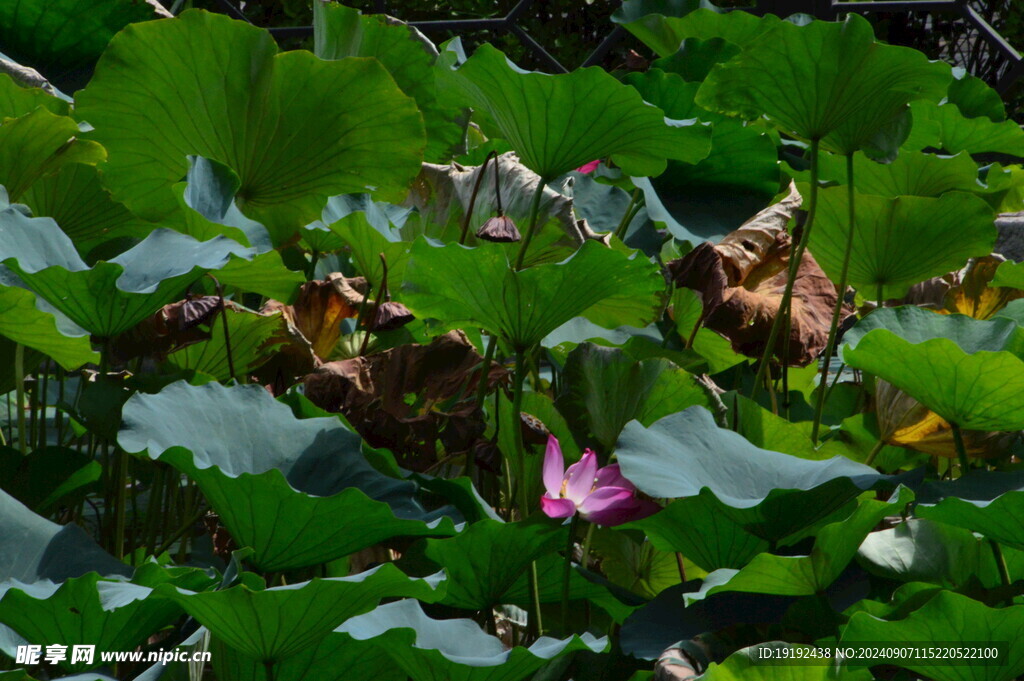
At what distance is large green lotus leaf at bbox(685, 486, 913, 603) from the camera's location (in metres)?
0.62

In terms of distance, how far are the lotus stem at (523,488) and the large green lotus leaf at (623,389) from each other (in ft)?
0.23

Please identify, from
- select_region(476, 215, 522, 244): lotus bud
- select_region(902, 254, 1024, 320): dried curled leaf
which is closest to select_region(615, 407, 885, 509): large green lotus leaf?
select_region(476, 215, 522, 244): lotus bud

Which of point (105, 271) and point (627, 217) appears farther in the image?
point (627, 217)

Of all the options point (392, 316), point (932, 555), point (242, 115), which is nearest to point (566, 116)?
point (392, 316)

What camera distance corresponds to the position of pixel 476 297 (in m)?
0.76

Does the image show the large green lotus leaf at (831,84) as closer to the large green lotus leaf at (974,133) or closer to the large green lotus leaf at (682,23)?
the large green lotus leaf at (682,23)

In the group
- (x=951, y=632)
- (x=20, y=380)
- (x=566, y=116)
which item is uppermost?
(x=566, y=116)

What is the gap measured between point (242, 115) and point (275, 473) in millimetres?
494

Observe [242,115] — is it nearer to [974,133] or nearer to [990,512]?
[990,512]

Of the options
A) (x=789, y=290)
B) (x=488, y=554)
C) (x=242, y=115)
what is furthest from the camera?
(x=242, y=115)

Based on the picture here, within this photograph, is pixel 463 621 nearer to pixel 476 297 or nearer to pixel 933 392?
pixel 476 297

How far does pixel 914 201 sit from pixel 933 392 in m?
0.30

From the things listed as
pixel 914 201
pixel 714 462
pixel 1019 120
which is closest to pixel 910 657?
pixel 714 462

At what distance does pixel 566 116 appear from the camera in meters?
0.87
